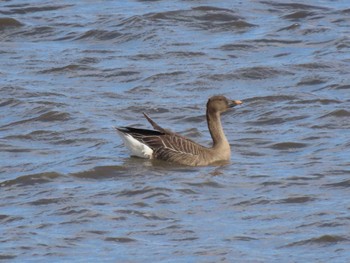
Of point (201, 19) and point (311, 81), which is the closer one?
point (311, 81)

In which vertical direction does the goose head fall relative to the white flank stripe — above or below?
above

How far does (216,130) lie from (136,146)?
3.16 feet

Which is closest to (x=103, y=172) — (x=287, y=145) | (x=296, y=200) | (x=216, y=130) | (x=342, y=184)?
(x=216, y=130)

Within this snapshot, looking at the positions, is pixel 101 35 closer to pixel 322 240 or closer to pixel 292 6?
pixel 292 6

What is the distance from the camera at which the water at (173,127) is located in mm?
12133

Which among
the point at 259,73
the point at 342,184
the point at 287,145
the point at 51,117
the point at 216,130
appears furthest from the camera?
the point at 259,73

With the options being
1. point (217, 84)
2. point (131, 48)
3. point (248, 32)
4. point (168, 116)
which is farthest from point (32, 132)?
point (248, 32)

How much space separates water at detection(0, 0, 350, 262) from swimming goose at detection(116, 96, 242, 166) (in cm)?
14

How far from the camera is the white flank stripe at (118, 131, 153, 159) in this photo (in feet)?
50.8

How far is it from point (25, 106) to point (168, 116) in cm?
194

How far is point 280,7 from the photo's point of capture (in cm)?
2350

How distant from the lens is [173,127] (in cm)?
1723

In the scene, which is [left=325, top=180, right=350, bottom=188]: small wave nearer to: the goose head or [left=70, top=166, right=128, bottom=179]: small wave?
the goose head

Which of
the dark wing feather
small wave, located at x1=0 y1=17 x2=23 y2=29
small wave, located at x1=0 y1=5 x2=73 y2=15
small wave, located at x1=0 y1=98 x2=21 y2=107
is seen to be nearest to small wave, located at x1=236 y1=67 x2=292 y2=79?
small wave, located at x1=0 y1=98 x2=21 y2=107
